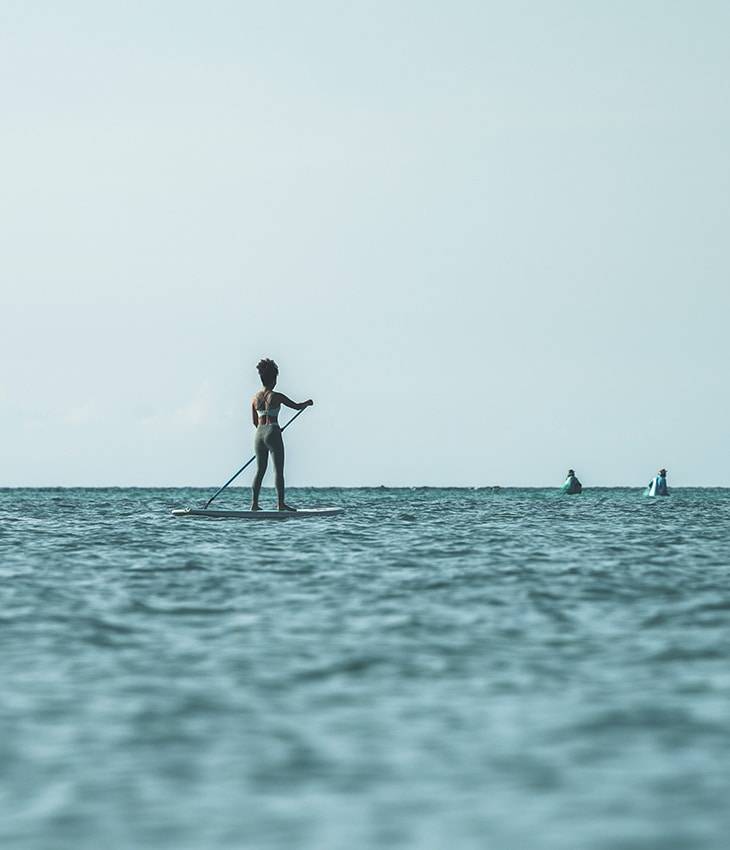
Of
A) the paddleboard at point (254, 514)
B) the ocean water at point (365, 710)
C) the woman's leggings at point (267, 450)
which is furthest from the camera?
the paddleboard at point (254, 514)

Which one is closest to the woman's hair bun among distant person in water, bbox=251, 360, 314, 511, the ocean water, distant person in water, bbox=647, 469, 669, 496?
distant person in water, bbox=251, 360, 314, 511

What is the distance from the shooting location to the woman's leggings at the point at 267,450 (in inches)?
971

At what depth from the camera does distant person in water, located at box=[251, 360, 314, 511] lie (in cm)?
2470

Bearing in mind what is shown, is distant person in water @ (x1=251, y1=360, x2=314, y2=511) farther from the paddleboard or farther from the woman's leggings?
the paddleboard

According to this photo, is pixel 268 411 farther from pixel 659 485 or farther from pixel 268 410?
pixel 659 485

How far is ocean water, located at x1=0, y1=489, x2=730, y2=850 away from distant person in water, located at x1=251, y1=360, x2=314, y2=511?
976 centimetres

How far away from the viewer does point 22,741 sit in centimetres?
673

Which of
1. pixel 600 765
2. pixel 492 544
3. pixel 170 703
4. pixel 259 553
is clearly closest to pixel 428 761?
pixel 600 765

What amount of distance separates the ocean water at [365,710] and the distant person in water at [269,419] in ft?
32.0

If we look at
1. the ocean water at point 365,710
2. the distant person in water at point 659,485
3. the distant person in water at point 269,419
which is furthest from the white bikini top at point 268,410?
the distant person in water at point 659,485

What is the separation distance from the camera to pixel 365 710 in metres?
7.38

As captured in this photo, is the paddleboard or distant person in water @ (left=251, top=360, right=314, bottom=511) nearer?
distant person in water @ (left=251, top=360, right=314, bottom=511)

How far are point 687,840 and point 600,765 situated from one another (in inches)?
42.5

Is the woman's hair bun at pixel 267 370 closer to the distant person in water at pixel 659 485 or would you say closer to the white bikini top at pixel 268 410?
the white bikini top at pixel 268 410
